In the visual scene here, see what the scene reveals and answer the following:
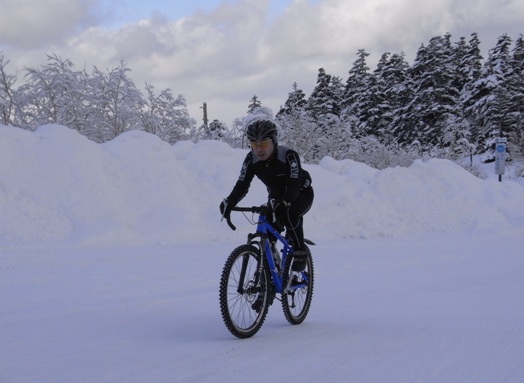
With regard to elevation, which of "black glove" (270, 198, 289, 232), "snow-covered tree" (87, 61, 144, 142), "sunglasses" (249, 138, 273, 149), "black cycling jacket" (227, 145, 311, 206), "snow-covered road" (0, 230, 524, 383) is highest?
"snow-covered tree" (87, 61, 144, 142)

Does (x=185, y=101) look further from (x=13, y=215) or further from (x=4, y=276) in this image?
(x=4, y=276)

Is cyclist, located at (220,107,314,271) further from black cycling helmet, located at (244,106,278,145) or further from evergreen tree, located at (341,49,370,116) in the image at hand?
evergreen tree, located at (341,49,370,116)

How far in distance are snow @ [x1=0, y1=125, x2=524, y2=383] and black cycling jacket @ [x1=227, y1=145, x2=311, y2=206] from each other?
1218 millimetres

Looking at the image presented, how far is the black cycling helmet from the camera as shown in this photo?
4.87 m

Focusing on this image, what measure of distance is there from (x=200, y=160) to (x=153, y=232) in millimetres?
4273

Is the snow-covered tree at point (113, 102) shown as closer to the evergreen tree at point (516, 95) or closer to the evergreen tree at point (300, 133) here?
the evergreen tree at point (300, 133)

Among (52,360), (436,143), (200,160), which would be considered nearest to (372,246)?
(200,160)

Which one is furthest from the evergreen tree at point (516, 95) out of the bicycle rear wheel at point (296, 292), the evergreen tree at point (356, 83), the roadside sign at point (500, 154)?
the bicycle rear wheel at point (296, 292)

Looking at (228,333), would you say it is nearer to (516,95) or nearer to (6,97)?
(6,97)

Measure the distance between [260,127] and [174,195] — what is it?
29.5ft

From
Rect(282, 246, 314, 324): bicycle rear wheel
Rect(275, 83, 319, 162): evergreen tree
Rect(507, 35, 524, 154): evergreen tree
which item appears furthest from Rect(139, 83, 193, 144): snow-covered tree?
Rect(507, 35, 524, 154): evergreen tree

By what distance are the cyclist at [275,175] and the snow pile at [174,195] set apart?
258 inches

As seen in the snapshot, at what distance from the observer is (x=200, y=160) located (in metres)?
15.8

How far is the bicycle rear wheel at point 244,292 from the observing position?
4.38 meters
